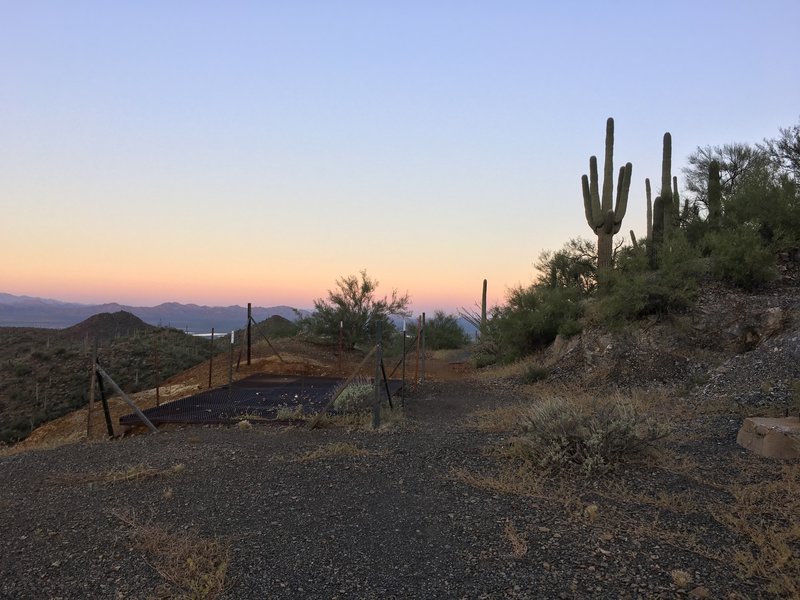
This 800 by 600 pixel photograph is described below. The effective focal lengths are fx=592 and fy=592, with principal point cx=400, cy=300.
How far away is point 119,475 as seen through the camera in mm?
6461

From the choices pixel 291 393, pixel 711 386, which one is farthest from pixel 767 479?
pixel 291 393

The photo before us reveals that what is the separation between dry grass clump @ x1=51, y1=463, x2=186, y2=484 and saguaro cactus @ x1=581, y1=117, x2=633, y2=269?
14604 millimetres

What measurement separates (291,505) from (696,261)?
13.3 metres

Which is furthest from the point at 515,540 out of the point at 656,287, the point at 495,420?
the point at 656,287

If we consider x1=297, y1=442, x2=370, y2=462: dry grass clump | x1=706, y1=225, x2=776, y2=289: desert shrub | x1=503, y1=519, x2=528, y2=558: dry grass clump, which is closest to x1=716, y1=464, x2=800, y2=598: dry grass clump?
x1=503, y1=519, x2=528, y2=558: dry grass clump

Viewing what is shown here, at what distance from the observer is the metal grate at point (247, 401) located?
10.4m

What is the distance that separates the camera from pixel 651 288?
47.9ft

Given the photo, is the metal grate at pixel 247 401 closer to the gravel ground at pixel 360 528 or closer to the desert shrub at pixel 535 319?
the gravel ground at pixel 360 528

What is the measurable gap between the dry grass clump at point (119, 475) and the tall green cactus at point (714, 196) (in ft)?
54.6

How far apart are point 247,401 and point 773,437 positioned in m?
9.24

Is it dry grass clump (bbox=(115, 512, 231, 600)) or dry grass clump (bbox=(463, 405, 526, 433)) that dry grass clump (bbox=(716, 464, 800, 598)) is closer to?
dry grass clump (bbox=(463, 405, 526, 433))

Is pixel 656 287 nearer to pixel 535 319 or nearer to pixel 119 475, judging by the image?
pixel 535 319

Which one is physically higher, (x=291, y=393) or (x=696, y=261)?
(x=696, y=261)

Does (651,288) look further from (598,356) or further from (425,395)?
(425,395)
